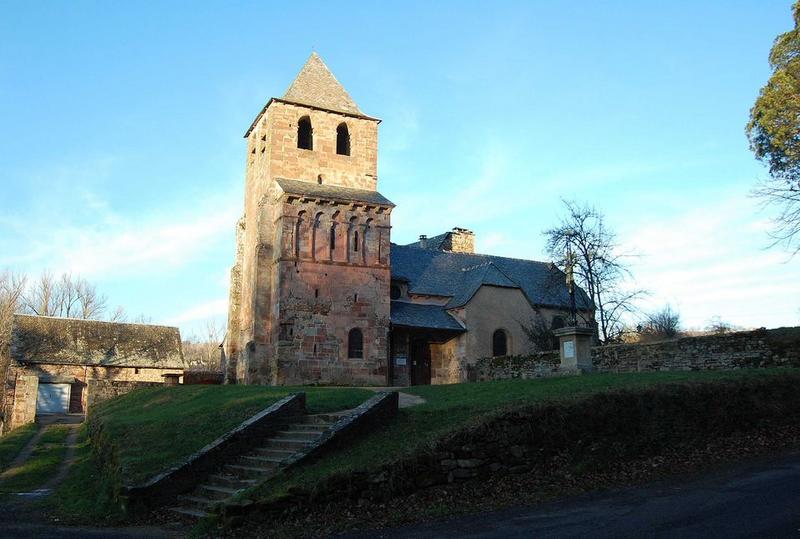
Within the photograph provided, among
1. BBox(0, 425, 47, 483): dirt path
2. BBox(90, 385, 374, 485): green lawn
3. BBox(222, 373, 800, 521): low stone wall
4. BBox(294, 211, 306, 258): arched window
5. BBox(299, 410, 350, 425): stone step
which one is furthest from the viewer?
BBox(294, 211, 306, 258): arched window

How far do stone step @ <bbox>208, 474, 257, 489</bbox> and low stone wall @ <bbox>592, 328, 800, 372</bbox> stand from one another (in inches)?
530

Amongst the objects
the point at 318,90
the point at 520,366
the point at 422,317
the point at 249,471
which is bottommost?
the point at 249,471

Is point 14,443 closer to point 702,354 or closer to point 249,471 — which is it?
point 249,471

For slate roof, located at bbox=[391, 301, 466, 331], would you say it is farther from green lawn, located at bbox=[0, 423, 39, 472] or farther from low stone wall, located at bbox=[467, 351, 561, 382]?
green lawn, located at bbox=[0, 423, 39, 472]

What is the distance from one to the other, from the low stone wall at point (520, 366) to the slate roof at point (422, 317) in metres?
5.50

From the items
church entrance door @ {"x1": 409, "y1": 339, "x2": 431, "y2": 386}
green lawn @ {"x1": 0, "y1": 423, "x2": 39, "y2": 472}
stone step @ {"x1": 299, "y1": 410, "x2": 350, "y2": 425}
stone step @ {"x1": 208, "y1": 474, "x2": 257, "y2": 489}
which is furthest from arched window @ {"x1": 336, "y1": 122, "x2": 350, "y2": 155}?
stone step @ {"x1": 208, "y1": 474, "x2": 257, "y2": 489}

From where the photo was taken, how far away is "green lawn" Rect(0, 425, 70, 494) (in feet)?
51.0

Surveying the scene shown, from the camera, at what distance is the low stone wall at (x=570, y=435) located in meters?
10.7

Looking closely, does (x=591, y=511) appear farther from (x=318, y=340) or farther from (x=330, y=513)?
(x=318, y=340)

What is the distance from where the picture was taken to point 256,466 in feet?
42.6

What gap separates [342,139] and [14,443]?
2098 cm

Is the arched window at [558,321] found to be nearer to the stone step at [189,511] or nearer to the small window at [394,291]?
the small window at [394,291]

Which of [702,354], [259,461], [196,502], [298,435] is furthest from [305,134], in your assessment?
[196,502]

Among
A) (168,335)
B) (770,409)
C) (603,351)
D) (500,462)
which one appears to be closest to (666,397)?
(770,409)
